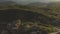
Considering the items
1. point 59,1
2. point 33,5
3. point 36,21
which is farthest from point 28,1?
point 59,1

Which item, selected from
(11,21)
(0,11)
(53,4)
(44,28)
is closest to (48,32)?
(44,28)

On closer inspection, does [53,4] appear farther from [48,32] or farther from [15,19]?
[15,19]

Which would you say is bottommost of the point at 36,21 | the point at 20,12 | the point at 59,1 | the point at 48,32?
the point at 48,32

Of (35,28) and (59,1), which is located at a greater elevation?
(59,1)

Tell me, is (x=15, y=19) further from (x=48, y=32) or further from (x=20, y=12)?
(x=48, y=32)

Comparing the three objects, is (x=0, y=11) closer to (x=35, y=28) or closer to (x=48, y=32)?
(x=35, y=28)

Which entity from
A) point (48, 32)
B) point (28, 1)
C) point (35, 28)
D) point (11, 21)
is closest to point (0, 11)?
point (11, 21)

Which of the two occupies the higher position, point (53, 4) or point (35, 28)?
point (53, 4)
